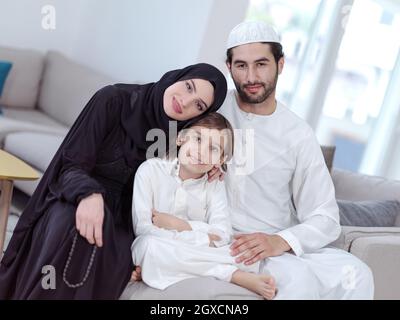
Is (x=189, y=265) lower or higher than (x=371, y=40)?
lower

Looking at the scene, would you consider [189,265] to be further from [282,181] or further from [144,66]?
[144,66]

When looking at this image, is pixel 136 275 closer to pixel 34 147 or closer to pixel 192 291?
pixel 192 291

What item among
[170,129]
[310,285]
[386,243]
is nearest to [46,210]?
[170,129]

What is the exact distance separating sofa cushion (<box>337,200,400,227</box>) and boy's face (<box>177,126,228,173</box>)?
0.75 metres

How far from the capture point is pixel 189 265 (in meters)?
2.00

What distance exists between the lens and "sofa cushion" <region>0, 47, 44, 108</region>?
4.53m

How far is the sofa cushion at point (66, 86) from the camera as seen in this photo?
435 centimetres

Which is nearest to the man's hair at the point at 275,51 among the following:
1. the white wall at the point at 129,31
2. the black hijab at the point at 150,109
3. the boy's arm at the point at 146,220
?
the black hijab at the point at 150,109

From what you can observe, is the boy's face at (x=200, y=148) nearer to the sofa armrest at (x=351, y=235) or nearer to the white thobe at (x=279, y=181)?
the white thobe at (x=279, y=181)

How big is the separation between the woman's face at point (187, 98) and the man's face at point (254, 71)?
0.73ft

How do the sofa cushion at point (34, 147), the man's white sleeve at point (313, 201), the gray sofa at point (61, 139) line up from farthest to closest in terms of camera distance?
the sofa cushion at point (34, 147)
the man's white sleeve at point (313, 201)
the gray sofa at point (61, 139)

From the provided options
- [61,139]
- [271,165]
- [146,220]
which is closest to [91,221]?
[146,220]

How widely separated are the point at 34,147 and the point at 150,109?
1.70 m
